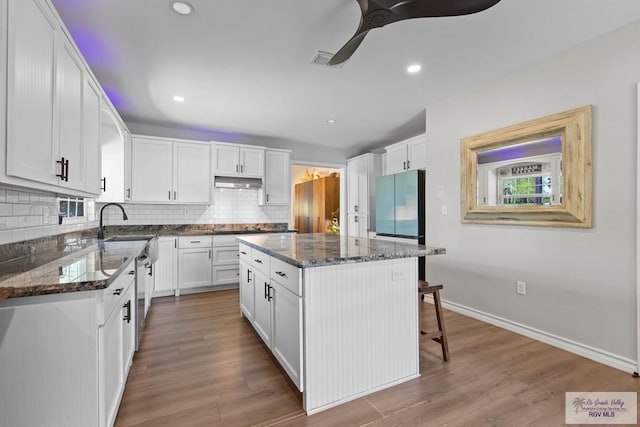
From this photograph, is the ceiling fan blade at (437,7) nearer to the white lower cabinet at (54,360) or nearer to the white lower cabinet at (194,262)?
the white lower cabinet at (54,360)

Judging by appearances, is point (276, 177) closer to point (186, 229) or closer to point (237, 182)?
point (237, 182)

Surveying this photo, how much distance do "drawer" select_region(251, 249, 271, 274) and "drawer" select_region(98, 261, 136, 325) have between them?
90 cm

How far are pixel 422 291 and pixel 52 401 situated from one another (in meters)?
2.14

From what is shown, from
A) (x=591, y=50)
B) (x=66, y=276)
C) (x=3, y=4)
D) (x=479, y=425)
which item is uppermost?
(x=591, y=50)

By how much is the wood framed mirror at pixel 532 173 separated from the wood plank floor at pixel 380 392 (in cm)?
113

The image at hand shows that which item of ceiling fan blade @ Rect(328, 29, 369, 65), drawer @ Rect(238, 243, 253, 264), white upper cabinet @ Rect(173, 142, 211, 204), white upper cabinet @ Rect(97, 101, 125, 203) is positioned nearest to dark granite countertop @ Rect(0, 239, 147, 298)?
drawer @ Rect(238, 243, 253, 264)

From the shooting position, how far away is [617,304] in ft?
7.18

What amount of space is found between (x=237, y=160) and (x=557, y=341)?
4.40 metres

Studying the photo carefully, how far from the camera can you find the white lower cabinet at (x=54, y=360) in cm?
117

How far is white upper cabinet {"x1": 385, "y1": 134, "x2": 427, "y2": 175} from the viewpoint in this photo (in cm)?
416

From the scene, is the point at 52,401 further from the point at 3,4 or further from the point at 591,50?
the point at 591,50

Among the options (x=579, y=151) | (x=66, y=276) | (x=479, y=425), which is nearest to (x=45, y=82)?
(x=66, y=276)

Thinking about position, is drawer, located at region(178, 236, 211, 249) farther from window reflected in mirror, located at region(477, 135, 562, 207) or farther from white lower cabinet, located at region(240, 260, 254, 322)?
window reflected in mirror, located at region(477, 135, 562, 207)

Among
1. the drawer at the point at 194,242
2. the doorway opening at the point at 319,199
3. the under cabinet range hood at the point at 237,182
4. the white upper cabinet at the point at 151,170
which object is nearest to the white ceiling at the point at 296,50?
the white upper cabinet at the point at 151,170
